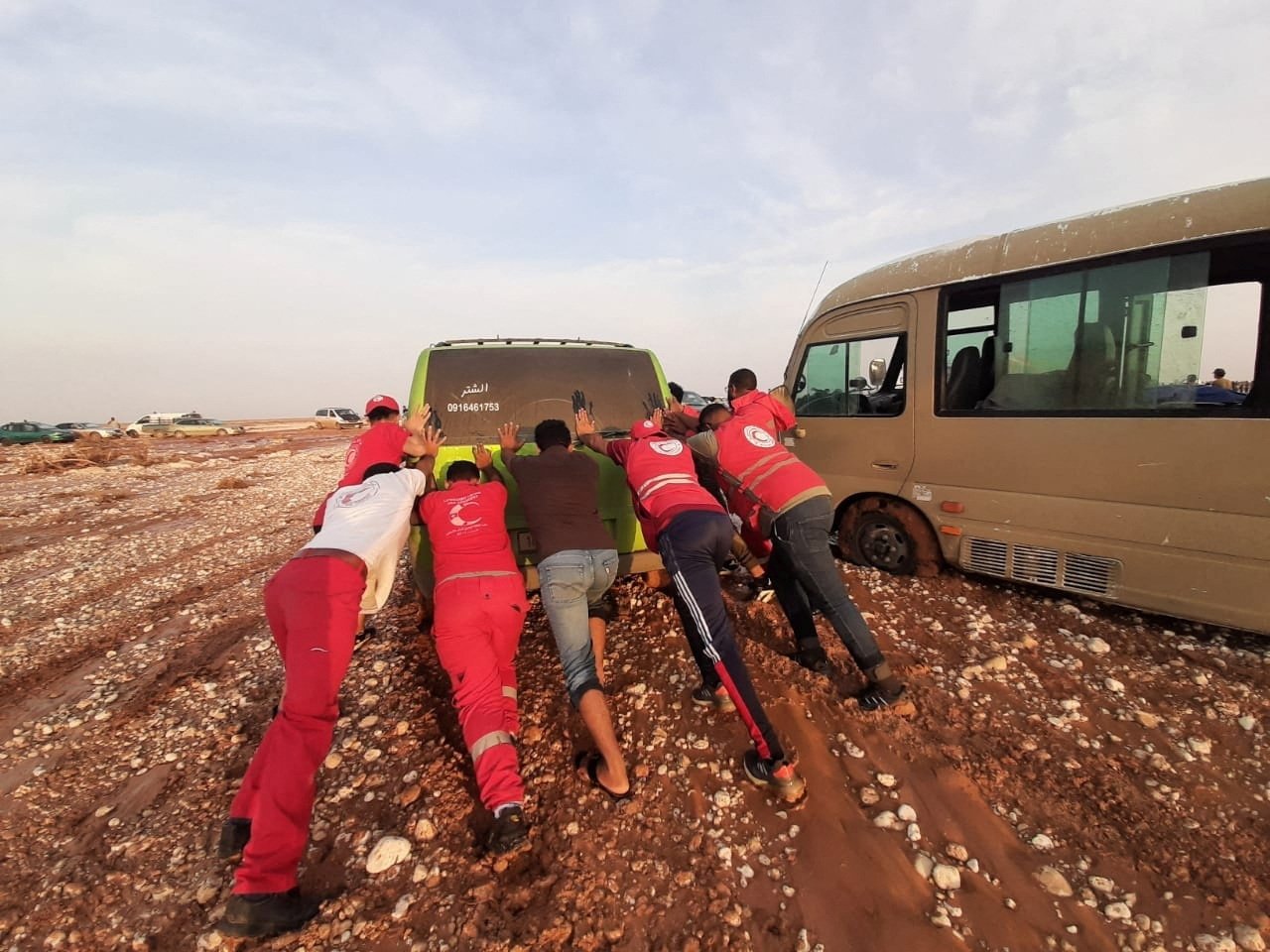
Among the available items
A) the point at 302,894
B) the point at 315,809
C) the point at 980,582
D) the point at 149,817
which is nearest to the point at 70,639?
the point at 149,817

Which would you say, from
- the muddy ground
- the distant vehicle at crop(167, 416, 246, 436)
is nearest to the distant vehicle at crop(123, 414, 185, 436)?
the distant vehicle at crop(167, 416, 246, 436)

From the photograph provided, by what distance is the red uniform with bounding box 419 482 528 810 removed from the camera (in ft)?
7.98

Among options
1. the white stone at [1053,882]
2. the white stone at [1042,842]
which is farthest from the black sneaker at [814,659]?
the white stone at [1053,882]

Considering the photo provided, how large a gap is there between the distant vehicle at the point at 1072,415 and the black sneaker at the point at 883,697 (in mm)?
1860

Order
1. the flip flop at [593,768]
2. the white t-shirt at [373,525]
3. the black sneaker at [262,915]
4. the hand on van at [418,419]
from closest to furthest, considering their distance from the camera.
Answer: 1. the black sneaker at [262,915]
2. the flip flop at [593,768]
3. the white t-shirt at [373,525]
4. the hand on van at [418,419]

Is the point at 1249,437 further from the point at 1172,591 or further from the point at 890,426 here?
the point at 890,426

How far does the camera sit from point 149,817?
8.97 feet

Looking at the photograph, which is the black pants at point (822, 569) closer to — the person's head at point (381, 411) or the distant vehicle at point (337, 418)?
the person's head at point (381, 411)

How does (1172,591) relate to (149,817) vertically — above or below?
above

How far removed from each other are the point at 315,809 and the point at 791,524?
2953 mm

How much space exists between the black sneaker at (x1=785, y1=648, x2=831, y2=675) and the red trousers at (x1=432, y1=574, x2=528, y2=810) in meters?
1.93

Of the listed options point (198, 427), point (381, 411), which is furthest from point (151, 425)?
point (381, 411)

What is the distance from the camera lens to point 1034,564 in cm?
416

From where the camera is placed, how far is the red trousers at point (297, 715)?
2.11m
